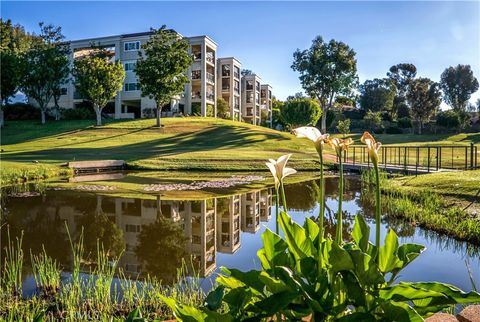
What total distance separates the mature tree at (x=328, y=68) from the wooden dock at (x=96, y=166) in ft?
93.6

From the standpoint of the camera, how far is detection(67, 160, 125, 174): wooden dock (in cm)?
2209

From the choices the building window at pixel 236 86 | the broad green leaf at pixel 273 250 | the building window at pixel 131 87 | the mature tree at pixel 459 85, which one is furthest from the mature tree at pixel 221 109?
the mature tree at pixel 459 85

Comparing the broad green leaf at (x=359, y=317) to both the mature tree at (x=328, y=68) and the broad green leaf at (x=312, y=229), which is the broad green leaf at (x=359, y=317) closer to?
the broad green leaf at (x=312, y=229)

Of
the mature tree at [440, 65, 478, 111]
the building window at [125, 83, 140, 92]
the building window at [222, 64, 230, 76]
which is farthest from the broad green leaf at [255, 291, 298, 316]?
the mature tree at [440, 65, 478, 111]

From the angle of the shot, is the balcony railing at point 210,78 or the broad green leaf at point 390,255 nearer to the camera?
the broad green leaf at point 390,255

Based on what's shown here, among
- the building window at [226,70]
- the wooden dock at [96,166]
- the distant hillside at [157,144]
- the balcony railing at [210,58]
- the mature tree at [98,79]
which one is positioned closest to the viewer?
the wooden dock at [96,166]

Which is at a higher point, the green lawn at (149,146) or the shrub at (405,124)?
the shrub at (405,124)

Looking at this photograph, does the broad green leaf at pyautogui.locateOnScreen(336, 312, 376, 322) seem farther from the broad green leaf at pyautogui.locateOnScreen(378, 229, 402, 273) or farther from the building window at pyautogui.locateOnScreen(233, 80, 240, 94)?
the building window at pyautogui.locateOnScreen(233, 80, 240, 94)

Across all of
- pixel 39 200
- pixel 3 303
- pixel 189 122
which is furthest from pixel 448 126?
pixel 3 303

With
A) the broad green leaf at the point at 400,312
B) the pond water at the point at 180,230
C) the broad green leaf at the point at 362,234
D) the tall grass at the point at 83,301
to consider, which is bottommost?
the pond water at the point at 180,230

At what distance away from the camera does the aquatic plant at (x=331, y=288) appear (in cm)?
193

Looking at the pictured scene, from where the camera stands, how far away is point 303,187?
16016 millimetres

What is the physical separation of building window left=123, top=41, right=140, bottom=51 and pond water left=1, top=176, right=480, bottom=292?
39.1m

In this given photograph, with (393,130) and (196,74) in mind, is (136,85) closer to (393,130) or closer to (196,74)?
(196,74)
